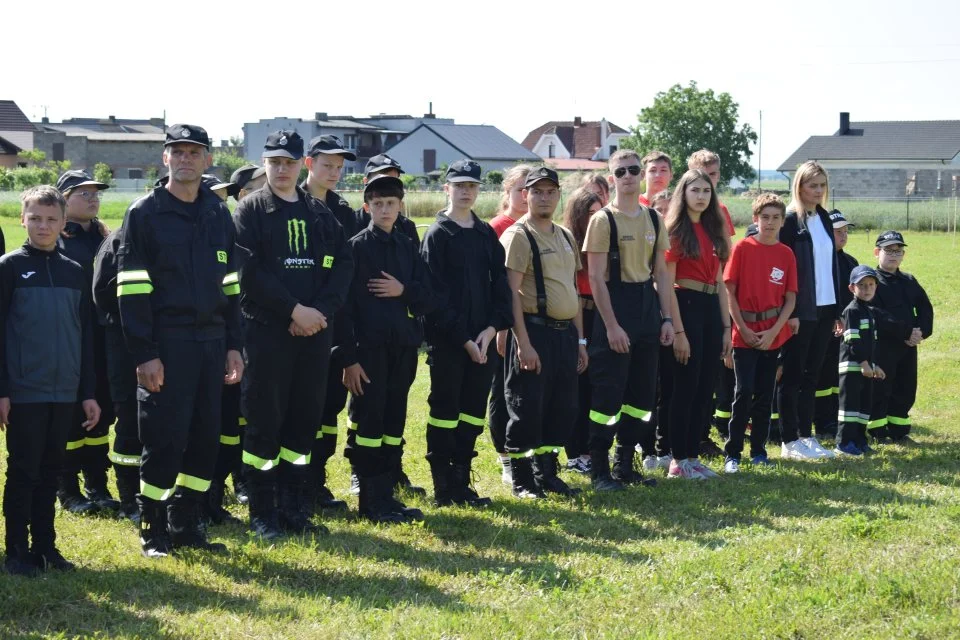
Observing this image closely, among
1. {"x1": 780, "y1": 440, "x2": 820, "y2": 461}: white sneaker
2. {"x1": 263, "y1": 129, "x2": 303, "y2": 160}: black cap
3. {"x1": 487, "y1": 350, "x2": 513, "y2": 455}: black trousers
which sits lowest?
{"x1": 780, "y1": 440, "x2": 820, "y2": 461}: white sneaker

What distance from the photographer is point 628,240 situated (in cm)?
796

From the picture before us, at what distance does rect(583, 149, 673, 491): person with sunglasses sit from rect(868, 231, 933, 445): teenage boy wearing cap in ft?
9.93

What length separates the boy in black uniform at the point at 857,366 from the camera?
9781mm

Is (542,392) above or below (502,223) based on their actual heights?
below

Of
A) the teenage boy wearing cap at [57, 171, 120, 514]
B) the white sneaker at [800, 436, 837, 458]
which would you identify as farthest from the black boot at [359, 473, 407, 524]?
the white sneaker at [800, 436, 837, 458]

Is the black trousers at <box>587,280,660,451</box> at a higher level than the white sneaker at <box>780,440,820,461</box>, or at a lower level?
higher

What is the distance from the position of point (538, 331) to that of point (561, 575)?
216 cm

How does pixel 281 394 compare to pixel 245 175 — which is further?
pixel 245 175

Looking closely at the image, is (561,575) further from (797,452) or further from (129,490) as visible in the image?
(797,452)

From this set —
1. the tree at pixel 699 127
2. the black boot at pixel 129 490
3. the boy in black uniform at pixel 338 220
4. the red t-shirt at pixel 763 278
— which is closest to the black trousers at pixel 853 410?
the red t-shirt at pixel 763 278

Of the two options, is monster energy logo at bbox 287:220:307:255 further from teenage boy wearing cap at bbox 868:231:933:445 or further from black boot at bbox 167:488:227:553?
teenage boy wearing cap at bbox 868:231:933:445

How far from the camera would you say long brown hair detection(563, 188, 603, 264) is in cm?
884

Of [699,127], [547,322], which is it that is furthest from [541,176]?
[699,127]

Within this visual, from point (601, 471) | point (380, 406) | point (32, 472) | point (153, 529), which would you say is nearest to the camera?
point (32, 472)
